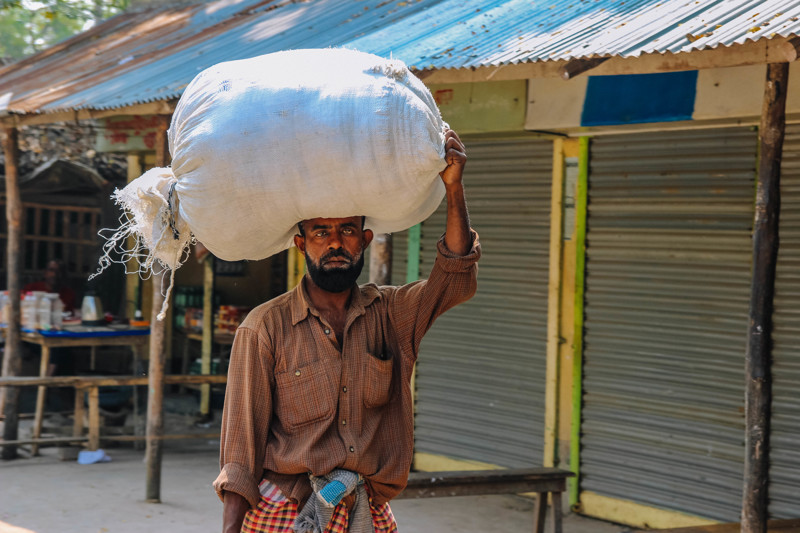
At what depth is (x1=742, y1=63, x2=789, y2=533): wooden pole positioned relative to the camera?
4.18m

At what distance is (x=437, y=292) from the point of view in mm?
3113

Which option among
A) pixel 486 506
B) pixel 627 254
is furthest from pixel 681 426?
pixel 486 506

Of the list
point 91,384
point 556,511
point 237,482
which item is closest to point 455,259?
point 237,482

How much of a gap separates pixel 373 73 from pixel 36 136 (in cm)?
835

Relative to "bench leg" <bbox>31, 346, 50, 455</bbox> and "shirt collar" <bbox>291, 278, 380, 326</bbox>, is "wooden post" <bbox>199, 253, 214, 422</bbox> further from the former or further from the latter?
"shirt collar" <bbox>291, 278, 380, 326</bbox>

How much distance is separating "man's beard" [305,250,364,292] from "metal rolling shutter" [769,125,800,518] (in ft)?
11.5

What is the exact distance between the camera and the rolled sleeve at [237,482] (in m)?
2.86

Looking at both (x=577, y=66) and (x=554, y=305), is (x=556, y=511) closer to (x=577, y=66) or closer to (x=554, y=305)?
(x=554, y=305)

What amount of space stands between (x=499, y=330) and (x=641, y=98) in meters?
2.07

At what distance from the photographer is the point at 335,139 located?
277 cm

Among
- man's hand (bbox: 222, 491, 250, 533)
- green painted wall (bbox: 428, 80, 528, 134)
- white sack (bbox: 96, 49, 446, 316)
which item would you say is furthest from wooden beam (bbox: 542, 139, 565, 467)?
man's hand (bbox: 222, 491, 250, 533)

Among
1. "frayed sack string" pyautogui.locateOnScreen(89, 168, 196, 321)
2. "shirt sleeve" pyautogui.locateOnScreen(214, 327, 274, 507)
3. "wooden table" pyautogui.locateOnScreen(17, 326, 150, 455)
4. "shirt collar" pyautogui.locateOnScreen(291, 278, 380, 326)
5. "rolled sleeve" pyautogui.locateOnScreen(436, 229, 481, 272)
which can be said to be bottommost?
"wooden table" pyautogui.locateOnScreen(17, 326, 150, 455)

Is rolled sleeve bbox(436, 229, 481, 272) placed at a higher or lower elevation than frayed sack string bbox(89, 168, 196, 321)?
lower

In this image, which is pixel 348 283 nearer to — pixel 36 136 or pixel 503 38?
pixel 503 38
